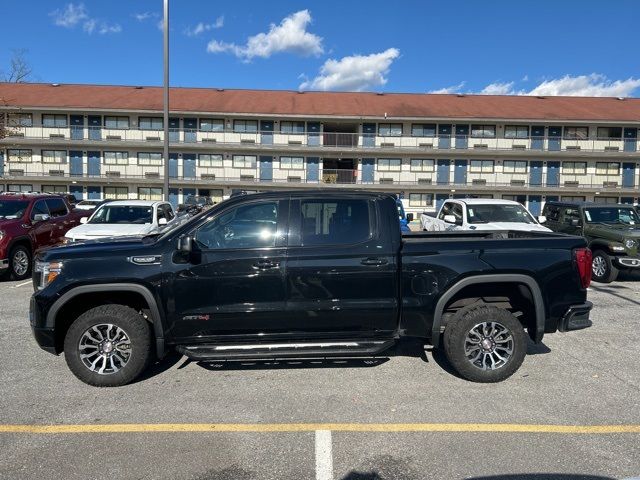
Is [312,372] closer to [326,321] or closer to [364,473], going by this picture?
[326,321]

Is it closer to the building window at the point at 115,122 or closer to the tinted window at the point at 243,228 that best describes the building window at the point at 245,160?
the building window at the point at 115,122

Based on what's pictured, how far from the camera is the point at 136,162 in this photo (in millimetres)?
37062

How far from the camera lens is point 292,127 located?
122 feet

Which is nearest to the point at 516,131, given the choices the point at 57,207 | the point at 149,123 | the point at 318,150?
the point at 318,150

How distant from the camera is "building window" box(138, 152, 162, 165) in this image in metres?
37.2

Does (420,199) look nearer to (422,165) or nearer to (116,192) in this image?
(422,165)

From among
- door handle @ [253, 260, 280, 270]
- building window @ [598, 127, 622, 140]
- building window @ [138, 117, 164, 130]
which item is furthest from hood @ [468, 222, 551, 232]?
building window @ [598, 127, 622, 140]

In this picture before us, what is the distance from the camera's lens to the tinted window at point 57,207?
11.7 m

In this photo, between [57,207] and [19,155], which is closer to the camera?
[57,207]

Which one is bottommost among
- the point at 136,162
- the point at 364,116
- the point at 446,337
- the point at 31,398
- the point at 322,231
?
the point at 31,398

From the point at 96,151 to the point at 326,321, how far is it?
38012 millimetres

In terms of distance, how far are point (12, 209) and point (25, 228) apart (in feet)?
2.75

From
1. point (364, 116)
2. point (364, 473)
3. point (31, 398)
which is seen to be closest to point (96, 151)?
point (364, 116)

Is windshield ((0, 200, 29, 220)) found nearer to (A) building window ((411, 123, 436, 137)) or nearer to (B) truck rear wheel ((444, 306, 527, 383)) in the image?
(B) truck rear wheel ((444, 306, 527, 383))
